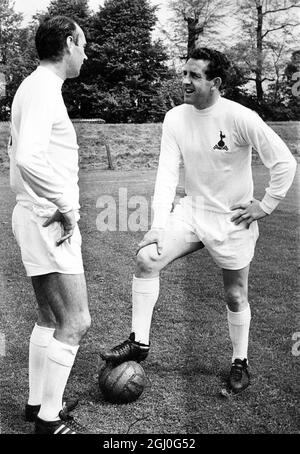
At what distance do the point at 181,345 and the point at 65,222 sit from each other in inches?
91.3

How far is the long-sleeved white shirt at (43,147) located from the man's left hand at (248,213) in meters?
1.37

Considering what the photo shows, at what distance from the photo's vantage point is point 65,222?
125 inches

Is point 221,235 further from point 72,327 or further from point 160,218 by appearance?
point 72,327

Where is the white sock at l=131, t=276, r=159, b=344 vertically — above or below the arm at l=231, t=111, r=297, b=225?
below

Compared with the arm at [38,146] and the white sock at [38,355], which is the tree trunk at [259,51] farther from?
the arm at [38,146]

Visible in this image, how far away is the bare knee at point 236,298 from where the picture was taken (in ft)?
14.1

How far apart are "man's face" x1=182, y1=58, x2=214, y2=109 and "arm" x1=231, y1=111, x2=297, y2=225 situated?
330mm

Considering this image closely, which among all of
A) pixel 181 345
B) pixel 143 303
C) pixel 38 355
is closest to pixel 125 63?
pixel 181 345

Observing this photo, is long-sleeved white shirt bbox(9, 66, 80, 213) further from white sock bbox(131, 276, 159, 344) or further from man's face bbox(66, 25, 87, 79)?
white sock bbox(131, 276, 159, 344)

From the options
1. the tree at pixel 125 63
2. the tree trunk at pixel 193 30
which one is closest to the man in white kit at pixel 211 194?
the tree trunk at pixel 193 30

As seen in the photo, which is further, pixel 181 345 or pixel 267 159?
pixel 181 345

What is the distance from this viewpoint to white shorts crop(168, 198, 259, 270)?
13.7ft

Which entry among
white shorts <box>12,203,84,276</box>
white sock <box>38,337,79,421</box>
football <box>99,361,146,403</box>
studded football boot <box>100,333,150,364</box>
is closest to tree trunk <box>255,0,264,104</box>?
studded football boot <box>100,333,150,364</box>
